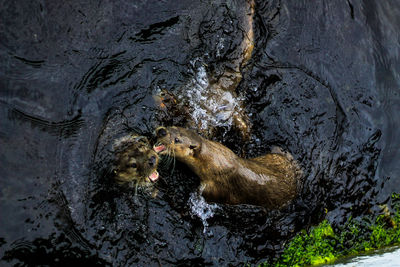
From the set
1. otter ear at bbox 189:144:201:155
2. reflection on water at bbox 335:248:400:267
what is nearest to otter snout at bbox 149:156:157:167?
otter ear at bbox 189:144:201:155

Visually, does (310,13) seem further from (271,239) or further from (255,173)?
(271,239)

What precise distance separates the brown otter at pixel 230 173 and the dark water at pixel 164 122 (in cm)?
24

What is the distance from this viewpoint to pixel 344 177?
18.1 feet

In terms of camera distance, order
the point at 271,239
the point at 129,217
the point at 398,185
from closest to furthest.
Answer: the point at 129,217
the point at 271,239
the point at 398,185

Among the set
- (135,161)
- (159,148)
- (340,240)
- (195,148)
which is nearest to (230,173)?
(195,148)

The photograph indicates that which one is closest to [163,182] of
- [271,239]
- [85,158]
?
[85,158]

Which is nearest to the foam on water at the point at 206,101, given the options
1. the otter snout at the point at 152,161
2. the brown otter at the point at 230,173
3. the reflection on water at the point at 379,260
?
the brown otter at the point at 230,173

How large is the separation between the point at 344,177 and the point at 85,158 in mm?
3220

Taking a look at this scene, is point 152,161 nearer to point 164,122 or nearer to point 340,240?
point 164,122

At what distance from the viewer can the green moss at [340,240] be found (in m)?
5.36

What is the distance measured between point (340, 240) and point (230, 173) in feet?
6.08

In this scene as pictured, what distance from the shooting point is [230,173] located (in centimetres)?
483

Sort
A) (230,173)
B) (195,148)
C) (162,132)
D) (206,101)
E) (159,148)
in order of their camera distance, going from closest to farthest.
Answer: (162,132), (159,148), (195,148), (230,173), (206,101)

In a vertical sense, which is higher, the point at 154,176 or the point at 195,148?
the point at 195,148
